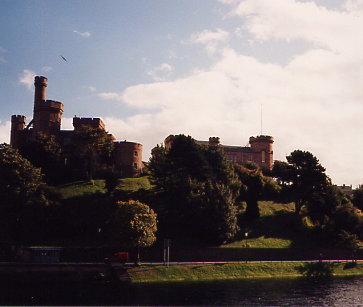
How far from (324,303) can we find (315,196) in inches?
1380

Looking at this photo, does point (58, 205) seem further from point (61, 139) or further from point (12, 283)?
point (61, 139)

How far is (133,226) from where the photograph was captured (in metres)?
46.6

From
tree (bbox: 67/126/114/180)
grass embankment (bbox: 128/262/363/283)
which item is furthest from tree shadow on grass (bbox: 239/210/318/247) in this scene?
tree (bbox: 67/126/114/180)

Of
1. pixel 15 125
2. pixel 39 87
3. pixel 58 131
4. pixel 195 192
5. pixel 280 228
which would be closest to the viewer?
pixel 195 192

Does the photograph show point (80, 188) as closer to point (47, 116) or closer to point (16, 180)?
point (16, 180)

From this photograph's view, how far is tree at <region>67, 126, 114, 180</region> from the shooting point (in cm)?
7938

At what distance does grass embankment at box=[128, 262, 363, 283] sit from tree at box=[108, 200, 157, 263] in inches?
128

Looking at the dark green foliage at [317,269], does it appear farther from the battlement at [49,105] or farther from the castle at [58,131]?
the battlement at [49,105]

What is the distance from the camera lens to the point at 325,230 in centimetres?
6284

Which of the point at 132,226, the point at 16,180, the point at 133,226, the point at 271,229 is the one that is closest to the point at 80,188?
the point at 16,180

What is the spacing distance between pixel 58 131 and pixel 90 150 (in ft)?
46.2

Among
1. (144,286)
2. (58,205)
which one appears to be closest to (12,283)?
(144,286)

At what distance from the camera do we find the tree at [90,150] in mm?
79375

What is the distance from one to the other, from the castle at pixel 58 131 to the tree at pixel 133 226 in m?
37.1
